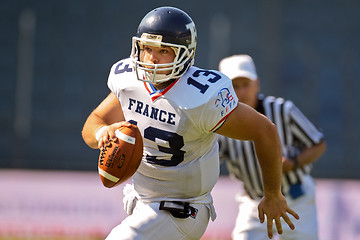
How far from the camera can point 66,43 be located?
13.5 metres

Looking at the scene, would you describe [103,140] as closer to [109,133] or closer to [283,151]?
[109,133]

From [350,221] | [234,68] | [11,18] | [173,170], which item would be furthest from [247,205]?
[11,18]

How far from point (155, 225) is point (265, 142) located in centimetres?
59

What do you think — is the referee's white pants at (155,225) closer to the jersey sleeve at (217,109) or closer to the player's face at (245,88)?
the jersey sleeve at (217,109)

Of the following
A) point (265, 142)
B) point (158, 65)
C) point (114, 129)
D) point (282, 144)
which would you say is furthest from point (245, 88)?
point (114, 129)

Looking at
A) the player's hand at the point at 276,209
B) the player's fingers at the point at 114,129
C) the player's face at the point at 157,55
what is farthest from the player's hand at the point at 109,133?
the player's hand at the point at 276,209

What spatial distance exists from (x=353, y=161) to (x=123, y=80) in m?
10.8

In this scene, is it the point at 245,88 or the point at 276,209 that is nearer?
the point at 276,209

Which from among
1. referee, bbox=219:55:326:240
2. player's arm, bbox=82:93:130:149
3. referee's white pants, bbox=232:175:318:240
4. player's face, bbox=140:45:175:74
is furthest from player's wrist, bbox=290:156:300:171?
player's face, bbox=140:45:175:74

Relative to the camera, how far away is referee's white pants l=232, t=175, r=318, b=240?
4.13 meters

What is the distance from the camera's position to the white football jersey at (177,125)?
9.30 feet

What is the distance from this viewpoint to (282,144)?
4.31 meters

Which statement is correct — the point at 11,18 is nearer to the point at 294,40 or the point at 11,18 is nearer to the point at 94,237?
the point at 294,40

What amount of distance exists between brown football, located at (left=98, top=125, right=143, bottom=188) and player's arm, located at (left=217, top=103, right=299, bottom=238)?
37 cm
